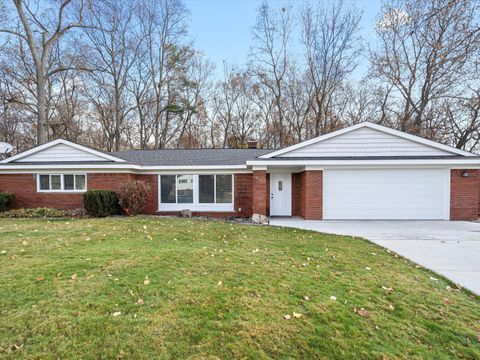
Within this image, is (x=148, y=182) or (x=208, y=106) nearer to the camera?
(x=148, y=182)

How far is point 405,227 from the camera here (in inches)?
347

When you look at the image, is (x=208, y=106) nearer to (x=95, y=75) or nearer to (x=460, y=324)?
(x=95, y=75)

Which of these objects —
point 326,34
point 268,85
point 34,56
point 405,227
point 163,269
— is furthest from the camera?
point 268,85

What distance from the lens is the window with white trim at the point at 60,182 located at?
1174cm

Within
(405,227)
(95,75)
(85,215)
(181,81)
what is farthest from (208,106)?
(405,227)

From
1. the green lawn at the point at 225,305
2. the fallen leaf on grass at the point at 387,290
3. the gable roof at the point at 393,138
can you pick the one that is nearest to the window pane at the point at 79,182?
the green lawn at the point at 225,305

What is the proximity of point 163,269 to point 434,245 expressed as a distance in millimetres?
6836

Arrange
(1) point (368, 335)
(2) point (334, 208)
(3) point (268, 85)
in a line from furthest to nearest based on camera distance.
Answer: (3) point (268, 85) < (2) point (334, 208) < (1) point (368, 335)

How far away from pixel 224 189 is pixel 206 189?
0.89 m

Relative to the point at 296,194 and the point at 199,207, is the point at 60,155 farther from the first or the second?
the point at 296,194

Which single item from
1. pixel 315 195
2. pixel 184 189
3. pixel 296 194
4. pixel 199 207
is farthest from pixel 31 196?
pixel 315 195

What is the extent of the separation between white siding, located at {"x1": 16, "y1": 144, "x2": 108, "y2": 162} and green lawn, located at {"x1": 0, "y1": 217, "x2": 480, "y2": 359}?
6.62 meters

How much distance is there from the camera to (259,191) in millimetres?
10648

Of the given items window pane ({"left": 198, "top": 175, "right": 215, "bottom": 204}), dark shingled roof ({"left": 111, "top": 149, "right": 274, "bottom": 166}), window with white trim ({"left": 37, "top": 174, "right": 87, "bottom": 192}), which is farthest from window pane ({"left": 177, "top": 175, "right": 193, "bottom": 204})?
window with white trim ({"left": 37, "top": 174, "right": 87, "bottom": 192})
